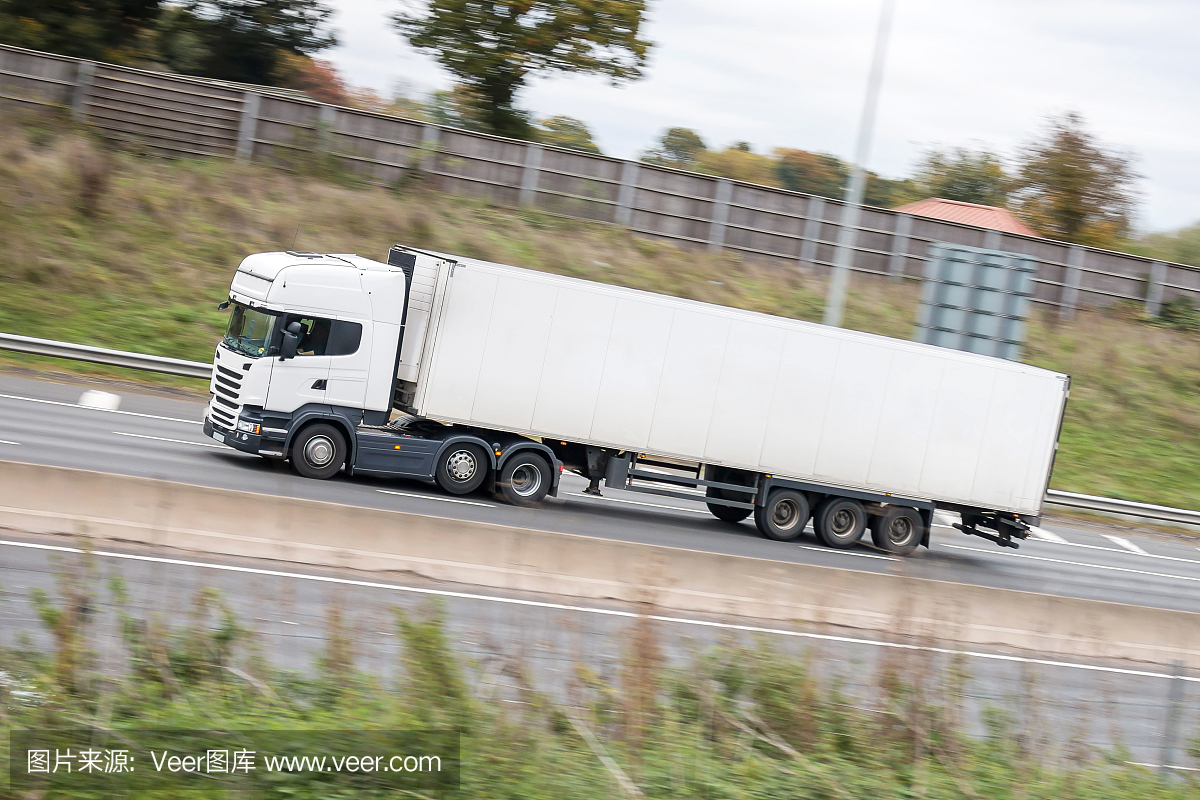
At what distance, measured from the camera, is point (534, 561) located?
11.4 metres

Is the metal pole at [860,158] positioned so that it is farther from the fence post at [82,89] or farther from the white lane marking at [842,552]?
the fence post at [82,89]

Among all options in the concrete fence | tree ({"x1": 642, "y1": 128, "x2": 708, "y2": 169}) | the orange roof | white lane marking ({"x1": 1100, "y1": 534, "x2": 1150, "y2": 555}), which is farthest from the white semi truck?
tree ({"x1": 642, "y1": 128, "x2": 708, "y2": 169})

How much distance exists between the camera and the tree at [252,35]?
35.9 meters

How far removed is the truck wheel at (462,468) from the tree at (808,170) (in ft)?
205

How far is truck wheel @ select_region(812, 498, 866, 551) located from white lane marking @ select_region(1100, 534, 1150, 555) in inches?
285

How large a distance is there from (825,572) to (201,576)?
6.43 metres

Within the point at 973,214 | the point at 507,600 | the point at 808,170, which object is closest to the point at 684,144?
the point at 808,170

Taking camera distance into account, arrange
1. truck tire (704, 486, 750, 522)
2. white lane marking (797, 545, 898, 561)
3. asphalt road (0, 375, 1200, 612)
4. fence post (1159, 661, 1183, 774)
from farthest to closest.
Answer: truck tire (704, 486, 750, 522)
white lane marking (797, 545, 898, 561)
asphalt road (0, 375, 1200, 612)
fence post (1159, 661, 1183, 774)

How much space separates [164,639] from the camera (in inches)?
256

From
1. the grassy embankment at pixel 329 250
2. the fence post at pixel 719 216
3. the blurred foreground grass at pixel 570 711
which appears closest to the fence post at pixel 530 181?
the grassy embankment at pixel 329 250

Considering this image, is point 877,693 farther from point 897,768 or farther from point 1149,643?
point 1149,643

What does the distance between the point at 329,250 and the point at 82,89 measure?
28.4 feet

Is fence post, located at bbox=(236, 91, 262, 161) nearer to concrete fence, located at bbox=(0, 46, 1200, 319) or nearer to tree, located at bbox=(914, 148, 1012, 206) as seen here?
concrete fence, located at bbox=(0, 46, 1200, 319)

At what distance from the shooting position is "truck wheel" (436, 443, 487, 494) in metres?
16.2
